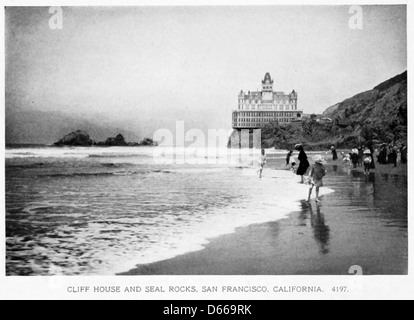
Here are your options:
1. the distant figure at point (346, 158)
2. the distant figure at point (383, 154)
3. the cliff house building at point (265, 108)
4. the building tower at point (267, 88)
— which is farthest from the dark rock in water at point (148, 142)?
the distant figure at point (383, 154)

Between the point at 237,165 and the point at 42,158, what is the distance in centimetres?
261

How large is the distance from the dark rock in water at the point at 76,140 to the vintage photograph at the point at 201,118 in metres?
0.02

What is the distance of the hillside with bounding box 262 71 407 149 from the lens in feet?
17.9

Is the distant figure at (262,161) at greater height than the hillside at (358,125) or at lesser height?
lesser

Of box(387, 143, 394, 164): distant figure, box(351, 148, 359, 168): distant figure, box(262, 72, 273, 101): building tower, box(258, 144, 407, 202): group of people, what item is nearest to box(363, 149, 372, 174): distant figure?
box(258, 144, 407, 202): group of people

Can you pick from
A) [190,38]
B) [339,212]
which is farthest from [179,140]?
[339,212]

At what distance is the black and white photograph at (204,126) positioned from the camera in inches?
199

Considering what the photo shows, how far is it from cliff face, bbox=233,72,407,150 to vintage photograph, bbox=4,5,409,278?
2 cm

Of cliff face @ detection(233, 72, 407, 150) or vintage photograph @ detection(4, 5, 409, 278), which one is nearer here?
vintage photograph @ detection(4, 5, 409, 278)

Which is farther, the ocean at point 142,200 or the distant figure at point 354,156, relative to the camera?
the distant figure at point 354,156

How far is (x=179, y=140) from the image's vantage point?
5.68 m

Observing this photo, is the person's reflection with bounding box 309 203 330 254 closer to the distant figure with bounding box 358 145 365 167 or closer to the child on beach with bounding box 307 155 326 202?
the child on beach with bounding box 307 155 326 202

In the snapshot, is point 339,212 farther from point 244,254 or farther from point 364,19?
point 364,19

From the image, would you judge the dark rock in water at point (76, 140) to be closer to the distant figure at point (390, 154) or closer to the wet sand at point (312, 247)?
the wet sand at point (312, 247)
